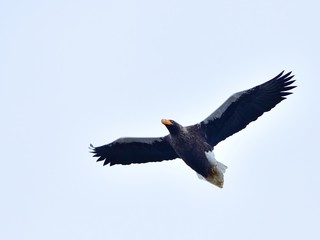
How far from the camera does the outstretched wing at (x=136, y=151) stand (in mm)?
26562

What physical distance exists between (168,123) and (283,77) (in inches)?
117

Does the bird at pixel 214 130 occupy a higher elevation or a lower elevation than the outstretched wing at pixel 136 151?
lower

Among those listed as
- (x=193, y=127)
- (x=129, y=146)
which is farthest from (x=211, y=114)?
(x=129, y=146)

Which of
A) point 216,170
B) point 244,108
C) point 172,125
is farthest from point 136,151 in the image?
point 244,108

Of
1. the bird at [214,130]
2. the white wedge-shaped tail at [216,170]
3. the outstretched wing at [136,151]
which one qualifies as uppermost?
the outstretched wing at [136,151]

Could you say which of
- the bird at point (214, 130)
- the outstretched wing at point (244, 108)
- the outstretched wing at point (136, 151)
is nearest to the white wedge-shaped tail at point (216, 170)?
the bird at point (214, 130)

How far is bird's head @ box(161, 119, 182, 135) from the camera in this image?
25.6m

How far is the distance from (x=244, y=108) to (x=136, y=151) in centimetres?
295

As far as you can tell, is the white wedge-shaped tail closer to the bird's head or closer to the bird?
the bird

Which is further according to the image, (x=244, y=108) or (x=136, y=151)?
(x=136, y=151)

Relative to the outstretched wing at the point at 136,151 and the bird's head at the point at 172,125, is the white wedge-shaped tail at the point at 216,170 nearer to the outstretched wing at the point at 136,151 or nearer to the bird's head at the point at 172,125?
the bird's head at the point at 172,125

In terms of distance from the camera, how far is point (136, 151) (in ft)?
88.4

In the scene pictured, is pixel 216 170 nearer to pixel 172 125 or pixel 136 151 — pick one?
pixel 172 125

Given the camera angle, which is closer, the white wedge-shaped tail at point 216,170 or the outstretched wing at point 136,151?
the white wedge-shaped tail at point 216,170
